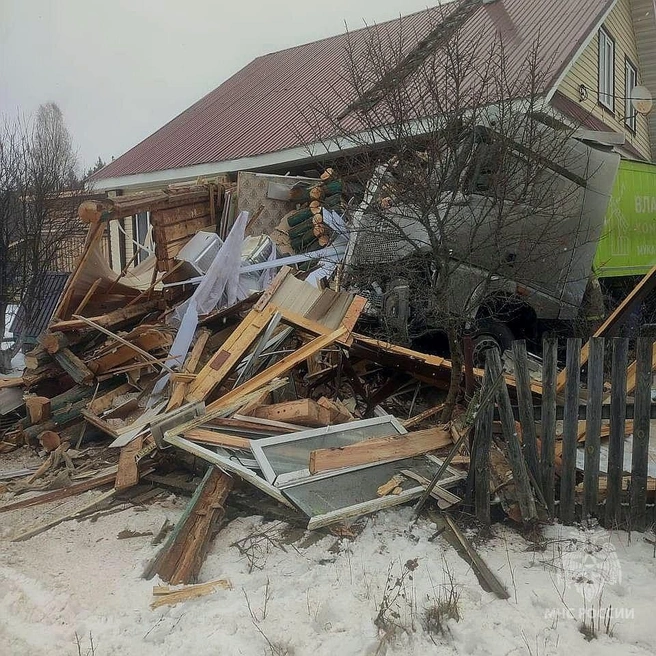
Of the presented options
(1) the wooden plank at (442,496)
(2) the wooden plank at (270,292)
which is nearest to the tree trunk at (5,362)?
(2) the wooden plank at (270,292)

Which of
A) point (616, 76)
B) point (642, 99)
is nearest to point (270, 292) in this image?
point (642, 99)

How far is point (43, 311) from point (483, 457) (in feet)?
34.3

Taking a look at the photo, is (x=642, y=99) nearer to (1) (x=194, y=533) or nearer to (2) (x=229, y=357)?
(2) (x=229, y=357)

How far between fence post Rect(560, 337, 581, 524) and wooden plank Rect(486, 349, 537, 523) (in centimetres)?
24

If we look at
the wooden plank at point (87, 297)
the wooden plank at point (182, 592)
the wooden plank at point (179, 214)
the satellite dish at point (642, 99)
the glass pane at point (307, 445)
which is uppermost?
the satellite dish at point (642, 99)

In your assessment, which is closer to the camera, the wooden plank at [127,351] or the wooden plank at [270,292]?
the wooden plank at [270,292]

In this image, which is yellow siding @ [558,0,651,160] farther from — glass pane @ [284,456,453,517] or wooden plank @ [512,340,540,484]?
glass pane @ [284,456,453,517]

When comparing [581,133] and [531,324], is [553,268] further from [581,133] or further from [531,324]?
[581,133]

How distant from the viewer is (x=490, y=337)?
6441 millimetres

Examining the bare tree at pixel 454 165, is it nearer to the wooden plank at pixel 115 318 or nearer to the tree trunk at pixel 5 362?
the wooden plank at pixel 115 318

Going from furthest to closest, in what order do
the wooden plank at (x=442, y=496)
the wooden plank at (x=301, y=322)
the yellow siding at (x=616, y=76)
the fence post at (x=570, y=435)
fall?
1. the yellow siding at (x=616, y=76)
2. the wooden plank at (x=301, y=322)
3. the wooden plank at (x=442, y=496)
4. the fence post at (x=570, y=435)

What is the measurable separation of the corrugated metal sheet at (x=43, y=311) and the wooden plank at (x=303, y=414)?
6.80 metres

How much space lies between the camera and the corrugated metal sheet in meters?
10.4

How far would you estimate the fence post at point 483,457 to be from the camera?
363 centimetres
